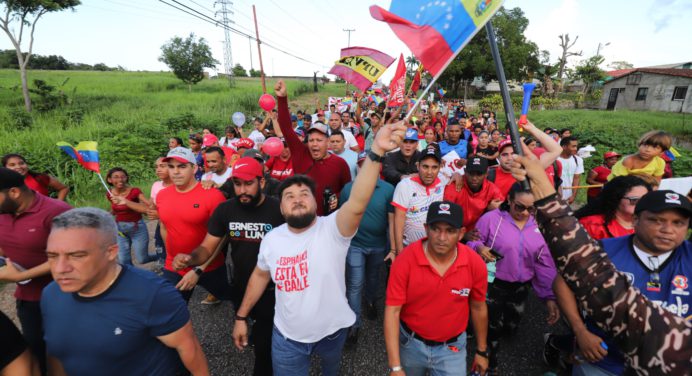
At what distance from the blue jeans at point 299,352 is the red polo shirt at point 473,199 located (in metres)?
1.91

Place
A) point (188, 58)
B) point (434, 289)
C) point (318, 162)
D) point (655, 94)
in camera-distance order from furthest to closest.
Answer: point (188, 58)
point (655, 94)
point (318, 162)
point (434, 289)

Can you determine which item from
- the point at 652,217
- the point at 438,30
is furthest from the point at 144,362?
the point at 652,217

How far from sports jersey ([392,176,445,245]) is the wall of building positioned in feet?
100

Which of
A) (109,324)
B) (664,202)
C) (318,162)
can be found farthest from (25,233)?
(664,202)

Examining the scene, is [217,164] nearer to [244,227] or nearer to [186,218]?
[186,218]

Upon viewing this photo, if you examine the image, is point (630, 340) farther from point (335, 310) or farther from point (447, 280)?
point (335, 310)

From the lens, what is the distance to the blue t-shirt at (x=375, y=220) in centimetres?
345

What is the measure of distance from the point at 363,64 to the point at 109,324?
657 cm

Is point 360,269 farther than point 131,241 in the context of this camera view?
No

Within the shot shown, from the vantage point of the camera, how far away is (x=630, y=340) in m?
1.15

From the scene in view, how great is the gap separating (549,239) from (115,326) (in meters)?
2.13

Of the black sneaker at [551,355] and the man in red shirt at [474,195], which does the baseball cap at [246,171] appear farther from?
the black sneaker at [551,355]

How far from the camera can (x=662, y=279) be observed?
5.71 ft

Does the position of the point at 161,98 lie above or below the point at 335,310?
above
